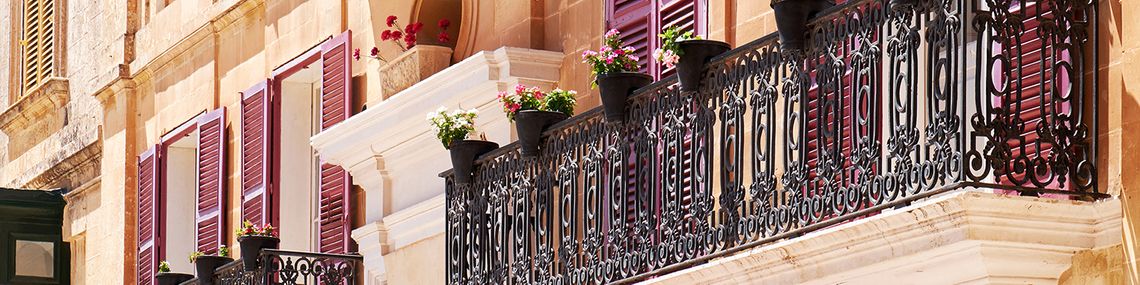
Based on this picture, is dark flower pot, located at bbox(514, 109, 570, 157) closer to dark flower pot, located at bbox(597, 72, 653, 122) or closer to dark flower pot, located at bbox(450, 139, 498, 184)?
dark flower pot, located at bbox(450, 139, 498, 184)

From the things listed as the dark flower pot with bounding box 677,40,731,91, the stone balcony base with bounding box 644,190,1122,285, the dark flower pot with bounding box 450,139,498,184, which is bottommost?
the stone balcony base with bounding box 644,190,1122,285

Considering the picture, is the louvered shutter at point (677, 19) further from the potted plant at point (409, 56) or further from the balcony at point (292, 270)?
the balcony at point (292, 270)

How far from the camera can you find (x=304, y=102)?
1524 cm

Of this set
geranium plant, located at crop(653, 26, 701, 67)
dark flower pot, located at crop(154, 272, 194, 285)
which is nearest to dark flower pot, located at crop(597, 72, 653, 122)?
geranium plant, located at crop(653, 26, 701, 67)

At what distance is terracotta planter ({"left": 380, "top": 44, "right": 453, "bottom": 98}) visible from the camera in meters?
12.9

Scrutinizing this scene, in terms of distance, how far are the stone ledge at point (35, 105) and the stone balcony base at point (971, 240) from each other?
38.7ft

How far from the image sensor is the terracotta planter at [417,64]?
12914 mm

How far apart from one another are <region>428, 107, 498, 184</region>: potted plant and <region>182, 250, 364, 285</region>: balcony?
212 cm

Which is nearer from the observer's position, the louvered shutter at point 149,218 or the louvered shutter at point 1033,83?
the louvered shutter at point 1033,83

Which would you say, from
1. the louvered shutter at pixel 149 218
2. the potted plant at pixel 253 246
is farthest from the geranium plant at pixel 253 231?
the louvered shutter at pixel 149 218

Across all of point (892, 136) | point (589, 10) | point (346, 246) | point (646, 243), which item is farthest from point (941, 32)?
point (346, 246)

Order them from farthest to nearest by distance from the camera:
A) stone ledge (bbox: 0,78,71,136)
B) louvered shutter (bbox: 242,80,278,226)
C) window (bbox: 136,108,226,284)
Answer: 1. stone ledge (bbox: 0,78,71,136)
2. window (bbox: 136,108,226,284)
3. louvered shutter (bbox: 242,80,278,226)

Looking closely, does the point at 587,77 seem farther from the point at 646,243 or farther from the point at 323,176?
the point at 323,176

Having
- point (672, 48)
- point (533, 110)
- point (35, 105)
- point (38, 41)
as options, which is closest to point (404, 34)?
point (533, 110)
